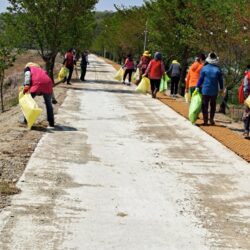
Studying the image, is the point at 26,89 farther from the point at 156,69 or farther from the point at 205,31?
the point at 205,31

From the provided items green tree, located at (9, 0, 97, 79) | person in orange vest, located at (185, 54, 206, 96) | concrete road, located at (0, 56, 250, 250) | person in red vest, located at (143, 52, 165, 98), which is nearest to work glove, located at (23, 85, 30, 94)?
concrete road, located at (0, 56, 250, 250)

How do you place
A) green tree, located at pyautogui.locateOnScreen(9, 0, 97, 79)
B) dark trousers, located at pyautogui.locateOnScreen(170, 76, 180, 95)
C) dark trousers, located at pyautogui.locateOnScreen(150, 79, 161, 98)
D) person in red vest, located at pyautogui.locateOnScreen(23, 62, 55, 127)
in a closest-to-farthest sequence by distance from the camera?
1. person in red vest, located at pyautogui.locateOnScreen(23, 62, 55, 127)
2. dark trousers, located at pyautogui.locateOnScreen(150, 79, 161, 98)
3. dark trousers, located at pyautogui.locateOnScreen(170, 76, 180, 95)
4. green tree, located at pyautogui.locateOnScreen(9, 0, 97, 79)

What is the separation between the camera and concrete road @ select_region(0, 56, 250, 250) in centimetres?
517

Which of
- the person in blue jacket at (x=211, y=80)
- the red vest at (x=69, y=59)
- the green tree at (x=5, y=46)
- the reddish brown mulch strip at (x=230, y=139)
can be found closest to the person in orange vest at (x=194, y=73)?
the reddish brown mulch strip at (x=230, y=139)

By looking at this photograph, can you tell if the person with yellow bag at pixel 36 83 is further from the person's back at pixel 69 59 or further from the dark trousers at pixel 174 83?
the person's back at pixel 69 59

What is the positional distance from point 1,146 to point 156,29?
20841 millimetres

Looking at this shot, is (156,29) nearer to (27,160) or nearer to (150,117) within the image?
(150,117)

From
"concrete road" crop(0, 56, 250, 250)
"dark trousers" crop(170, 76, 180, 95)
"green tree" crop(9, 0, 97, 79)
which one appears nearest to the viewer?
"concrete road" crop(0, 56, 250, 250)

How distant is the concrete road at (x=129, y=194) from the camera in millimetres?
5168

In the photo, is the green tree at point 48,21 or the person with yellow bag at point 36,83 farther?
the green tree at point 48,21

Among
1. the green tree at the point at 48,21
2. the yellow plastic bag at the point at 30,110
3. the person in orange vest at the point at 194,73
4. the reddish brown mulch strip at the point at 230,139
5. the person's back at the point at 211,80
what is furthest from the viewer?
the green tree at the point at 48,21

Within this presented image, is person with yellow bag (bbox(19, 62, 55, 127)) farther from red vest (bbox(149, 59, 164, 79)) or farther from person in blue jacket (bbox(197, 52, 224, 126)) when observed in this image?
red vest (bbox(149, 59, 164, 79))

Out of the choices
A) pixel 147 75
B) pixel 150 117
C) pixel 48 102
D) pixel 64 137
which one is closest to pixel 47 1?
pixel 147 75

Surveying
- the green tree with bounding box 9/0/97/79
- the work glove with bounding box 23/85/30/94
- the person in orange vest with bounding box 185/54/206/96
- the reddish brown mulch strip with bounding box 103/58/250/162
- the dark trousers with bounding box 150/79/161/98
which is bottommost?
the reddish brown mulch strip with bounding box 103/58/250/162
